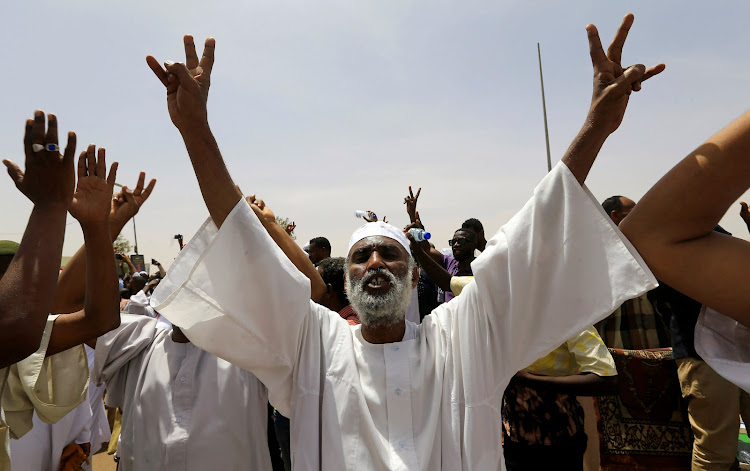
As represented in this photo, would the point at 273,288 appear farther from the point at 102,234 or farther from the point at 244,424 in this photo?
the point at 244,424

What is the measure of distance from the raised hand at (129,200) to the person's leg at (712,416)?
3.97m

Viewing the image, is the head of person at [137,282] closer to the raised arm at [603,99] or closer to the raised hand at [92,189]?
the raised hand at [92,189]

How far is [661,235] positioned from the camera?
1374 mm

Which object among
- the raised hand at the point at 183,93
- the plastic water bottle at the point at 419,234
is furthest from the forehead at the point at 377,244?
the plastic water bottle at the point at 419,234

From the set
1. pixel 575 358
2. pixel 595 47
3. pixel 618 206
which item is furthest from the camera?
pixel 618 206

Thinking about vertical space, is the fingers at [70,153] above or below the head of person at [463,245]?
below

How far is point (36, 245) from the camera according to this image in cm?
174

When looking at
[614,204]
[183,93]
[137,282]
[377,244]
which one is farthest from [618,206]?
[137,282]

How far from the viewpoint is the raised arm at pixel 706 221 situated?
1.23 m

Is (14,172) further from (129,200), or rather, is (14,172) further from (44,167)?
(129,200)

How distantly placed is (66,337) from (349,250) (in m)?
1.43

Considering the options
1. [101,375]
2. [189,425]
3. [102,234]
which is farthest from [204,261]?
[101,375]

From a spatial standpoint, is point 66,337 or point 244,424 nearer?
point 66,337

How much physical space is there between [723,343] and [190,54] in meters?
2.00
